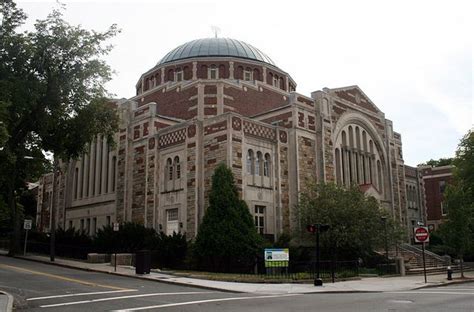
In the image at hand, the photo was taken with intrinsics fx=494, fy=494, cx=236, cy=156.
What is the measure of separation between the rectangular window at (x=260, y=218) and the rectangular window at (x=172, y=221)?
5.46 metres

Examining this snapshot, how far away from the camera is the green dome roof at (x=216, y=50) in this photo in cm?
4591

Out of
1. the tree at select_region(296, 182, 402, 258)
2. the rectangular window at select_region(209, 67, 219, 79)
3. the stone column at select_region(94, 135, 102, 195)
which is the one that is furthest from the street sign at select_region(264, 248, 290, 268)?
the rectangular window at select_region(209, 67, 219, 79)

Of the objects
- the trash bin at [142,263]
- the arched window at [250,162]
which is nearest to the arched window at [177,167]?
the arched window at [250,162]

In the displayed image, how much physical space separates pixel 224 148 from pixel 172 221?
22.0 ft

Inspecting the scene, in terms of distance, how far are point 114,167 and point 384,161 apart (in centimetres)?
2309

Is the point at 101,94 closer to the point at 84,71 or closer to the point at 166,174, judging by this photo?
the point at 84,71

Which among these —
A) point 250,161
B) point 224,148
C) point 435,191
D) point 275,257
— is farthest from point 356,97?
point 435,191

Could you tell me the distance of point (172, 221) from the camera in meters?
33.7

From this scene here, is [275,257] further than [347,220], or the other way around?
[347,220]

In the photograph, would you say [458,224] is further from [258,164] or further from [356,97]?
[356,97]

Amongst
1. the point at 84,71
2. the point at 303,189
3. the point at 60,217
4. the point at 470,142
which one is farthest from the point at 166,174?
the point at 470,142

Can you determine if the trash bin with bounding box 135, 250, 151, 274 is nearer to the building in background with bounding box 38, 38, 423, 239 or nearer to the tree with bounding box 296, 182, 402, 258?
the building in background with bounding box 38, 38, 423, 239

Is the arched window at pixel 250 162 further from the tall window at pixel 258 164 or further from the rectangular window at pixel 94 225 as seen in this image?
the rectangular window at pixel 94 225

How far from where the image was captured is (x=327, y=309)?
12961 millimetres
